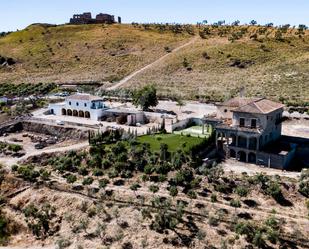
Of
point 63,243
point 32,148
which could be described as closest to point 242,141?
point 63,243

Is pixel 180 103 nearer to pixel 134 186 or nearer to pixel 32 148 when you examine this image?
pixel 32 148

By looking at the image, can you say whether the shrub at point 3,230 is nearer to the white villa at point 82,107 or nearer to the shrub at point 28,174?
the shrub at point 28,174

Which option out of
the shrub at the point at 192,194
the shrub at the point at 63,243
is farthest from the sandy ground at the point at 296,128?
the shrub at the point at 63,243

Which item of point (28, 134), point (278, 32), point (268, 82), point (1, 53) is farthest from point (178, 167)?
point (1, 53)

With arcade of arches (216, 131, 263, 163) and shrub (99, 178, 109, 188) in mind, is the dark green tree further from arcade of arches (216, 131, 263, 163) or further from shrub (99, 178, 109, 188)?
shrub (99, 178, 109, 188)

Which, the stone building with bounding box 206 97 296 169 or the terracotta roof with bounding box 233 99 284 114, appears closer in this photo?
the stone building with bounding box 206 97 296 169

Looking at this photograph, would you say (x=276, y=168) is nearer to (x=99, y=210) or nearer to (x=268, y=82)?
(x=99, y=210)

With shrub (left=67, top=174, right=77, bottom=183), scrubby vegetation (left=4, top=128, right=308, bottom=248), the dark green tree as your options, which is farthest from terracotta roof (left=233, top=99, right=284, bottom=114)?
the dark green tree
